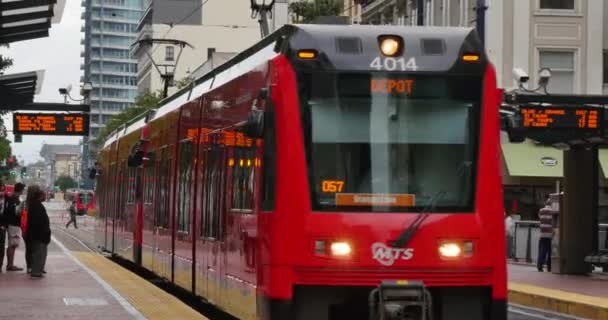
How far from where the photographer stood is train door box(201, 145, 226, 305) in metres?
14.8

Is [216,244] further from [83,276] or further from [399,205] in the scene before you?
[83,276]

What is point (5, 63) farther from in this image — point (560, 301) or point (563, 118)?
point (560, 301)

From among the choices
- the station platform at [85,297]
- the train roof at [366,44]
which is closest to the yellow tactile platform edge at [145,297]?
the station platform at [85,297]

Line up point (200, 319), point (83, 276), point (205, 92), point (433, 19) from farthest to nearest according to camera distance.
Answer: point (433, 19), point (83, 276), point (205, 92), point (200, 319)

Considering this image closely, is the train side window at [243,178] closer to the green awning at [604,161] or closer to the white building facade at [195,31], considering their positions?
the green awning at [604,161]

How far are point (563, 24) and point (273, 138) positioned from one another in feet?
119

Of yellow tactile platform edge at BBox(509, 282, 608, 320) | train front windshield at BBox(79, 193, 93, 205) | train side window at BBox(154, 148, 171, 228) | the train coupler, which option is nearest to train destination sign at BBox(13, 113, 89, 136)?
train side window at BBox(154, 148, 171, 228)

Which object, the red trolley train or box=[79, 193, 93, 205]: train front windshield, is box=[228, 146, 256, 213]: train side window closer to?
the red trolley train

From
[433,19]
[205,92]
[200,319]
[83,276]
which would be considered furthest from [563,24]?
[200,319]

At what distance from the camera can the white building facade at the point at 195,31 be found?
137 m

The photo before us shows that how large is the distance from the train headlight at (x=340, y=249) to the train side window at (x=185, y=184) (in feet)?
20.6

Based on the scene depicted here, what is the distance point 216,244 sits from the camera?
15.1m

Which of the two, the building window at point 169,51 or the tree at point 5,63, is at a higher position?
the building window at point 169,51

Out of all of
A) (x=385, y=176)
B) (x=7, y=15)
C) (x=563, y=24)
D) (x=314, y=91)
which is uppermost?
(x=563, y=24)
